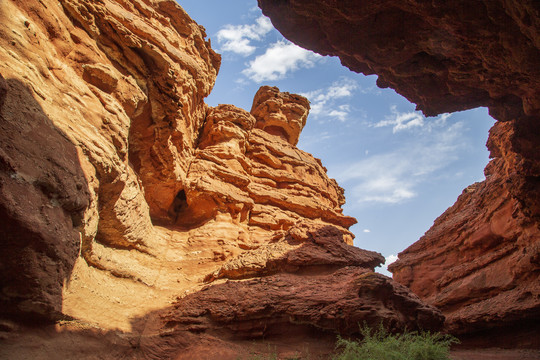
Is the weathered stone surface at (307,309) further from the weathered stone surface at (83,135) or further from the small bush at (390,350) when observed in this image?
the weathered stone surface at (83,135)

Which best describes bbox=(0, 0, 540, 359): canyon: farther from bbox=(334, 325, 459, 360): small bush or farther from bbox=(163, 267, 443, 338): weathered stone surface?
bbox=(334, 325, 459, 360): small bush

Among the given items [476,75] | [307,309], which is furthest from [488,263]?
[307,309]

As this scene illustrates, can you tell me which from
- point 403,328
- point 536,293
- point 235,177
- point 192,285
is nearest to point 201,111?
point 235,177

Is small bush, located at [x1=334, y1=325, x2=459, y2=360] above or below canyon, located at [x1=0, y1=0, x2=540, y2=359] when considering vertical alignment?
below

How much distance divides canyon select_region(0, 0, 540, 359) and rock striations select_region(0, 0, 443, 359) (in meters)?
0.04

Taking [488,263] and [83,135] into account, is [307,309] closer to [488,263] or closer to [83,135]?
[83,135]

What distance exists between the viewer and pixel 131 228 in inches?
369

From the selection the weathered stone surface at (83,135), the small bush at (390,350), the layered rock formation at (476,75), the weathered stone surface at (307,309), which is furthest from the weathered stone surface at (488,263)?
the weathered stone surface at (83,135)

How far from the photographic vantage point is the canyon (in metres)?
5.09

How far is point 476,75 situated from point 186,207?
441 inches

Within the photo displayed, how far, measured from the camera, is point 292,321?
7363 mm

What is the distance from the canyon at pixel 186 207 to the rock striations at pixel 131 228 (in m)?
0.04

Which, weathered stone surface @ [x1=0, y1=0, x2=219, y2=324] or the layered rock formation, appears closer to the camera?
weathered stone surface @ [x1=0, y1=0, x2=219, y2=324]

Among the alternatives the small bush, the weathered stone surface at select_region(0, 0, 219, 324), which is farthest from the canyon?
the small bush
